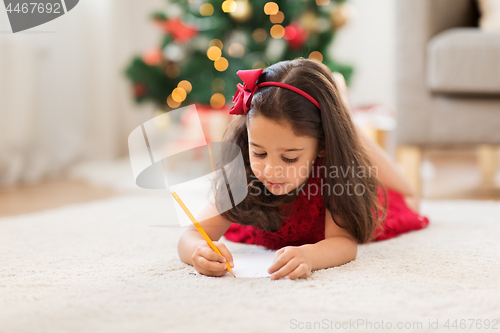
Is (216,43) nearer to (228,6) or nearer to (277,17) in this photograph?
(228,6)

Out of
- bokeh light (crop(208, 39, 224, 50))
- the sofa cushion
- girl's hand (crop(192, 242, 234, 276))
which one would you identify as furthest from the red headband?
bokeh light (crop(208, 39, 224, 50))

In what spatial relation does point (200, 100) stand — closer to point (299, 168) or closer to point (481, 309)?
point (299, 168)

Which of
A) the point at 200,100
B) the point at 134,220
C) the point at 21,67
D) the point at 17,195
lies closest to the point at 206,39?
the point at 200,100

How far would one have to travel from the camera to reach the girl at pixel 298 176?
2.10 ft

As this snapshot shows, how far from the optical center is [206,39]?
6.77 feet

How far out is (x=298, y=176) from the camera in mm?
679

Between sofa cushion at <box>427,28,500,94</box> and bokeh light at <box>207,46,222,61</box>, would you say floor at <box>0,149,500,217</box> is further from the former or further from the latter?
bokeh light at <box>207,46,222,61</box>

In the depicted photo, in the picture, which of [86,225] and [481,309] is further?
[86,225]

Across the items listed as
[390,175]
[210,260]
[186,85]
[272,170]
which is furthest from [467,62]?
[186,85]

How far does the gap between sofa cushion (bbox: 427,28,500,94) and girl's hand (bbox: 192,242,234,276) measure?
2.99 ft

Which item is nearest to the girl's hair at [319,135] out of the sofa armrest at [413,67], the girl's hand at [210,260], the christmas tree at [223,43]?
the girl's hand at [210,260]

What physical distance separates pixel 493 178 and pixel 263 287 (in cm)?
163

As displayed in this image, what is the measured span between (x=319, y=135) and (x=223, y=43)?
1.47 metres

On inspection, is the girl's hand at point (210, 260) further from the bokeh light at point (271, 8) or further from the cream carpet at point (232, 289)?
the bokeh light at point (271, 8)
